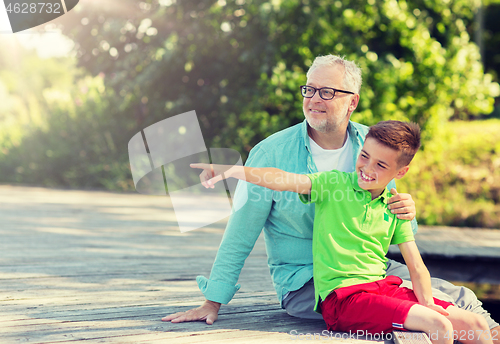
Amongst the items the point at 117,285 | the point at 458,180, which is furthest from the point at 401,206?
the point at 458,180

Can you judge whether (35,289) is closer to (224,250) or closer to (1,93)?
(224,250)

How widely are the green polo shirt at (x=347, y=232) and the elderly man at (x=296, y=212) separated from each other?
216 millimetres

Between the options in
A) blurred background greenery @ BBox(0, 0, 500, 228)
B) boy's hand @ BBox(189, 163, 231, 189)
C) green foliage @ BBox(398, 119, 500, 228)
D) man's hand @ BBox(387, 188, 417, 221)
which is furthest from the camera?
blurred background greenery @ BBox(0, 0, 500, 228)

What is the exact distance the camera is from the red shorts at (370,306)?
5.64 feet

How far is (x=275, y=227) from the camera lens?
212cm

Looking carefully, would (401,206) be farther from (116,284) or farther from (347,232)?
(116,284)

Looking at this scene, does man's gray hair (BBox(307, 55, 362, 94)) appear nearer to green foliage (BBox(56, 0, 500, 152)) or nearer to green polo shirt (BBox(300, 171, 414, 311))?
green polo shirt (BBox(300, 171, 414, 311))

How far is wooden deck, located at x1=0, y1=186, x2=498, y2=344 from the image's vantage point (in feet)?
6.04

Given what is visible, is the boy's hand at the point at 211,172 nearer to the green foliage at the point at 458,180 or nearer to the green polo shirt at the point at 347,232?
the green polo shirt at the point at 347,232

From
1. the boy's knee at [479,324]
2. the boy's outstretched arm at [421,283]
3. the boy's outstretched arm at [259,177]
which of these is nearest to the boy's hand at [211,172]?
the boy's outstretched arm at [259,177]

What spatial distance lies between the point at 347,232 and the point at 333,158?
482mm

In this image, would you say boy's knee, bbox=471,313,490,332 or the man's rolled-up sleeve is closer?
boy's knee, bbox=471,313,490,332

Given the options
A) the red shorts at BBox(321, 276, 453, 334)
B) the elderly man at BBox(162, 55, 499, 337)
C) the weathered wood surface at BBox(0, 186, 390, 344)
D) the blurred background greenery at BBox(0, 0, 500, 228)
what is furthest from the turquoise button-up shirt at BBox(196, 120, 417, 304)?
the blurred background greenery at BBox(0, 0, 500, 228)

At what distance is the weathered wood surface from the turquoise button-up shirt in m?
0.17
